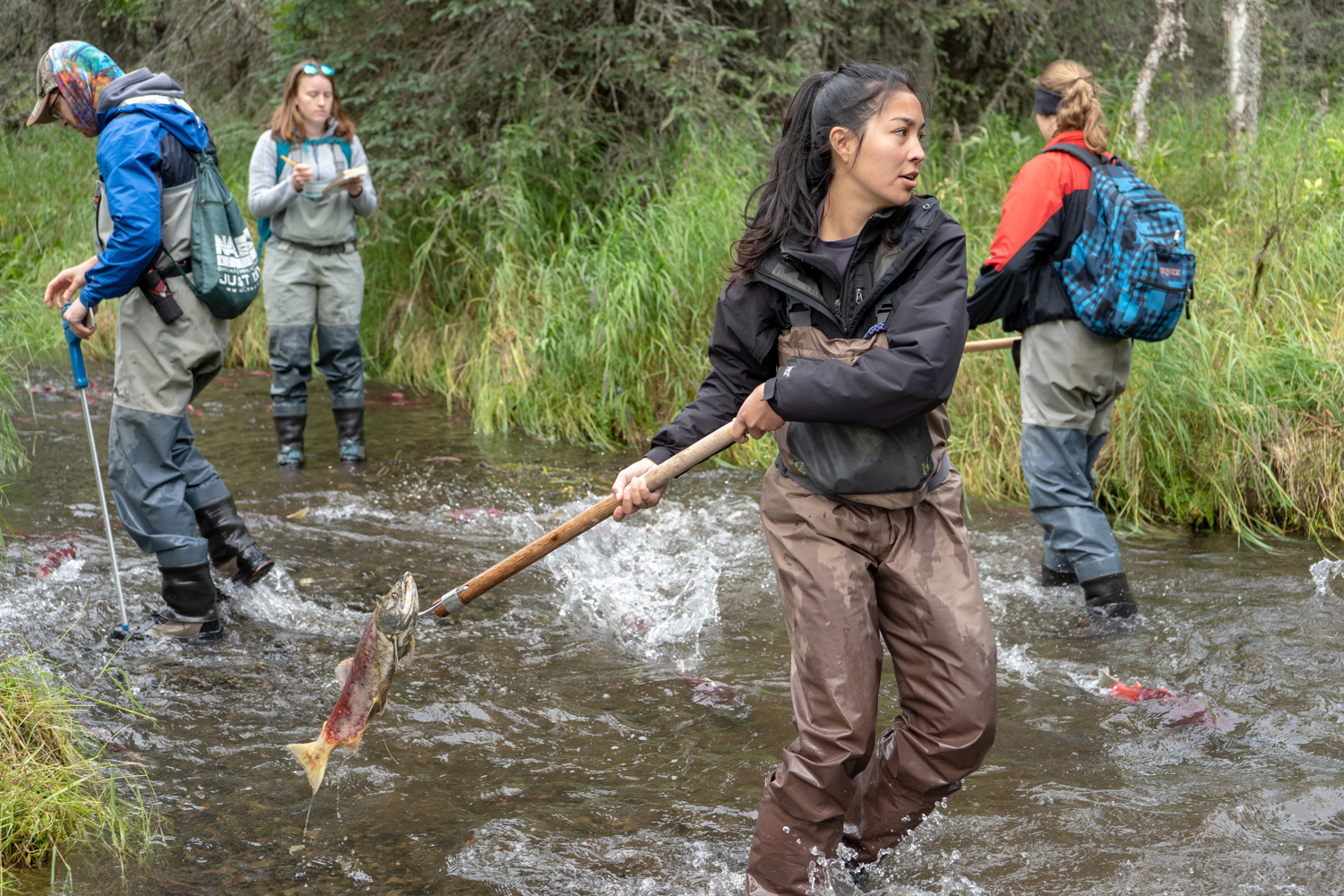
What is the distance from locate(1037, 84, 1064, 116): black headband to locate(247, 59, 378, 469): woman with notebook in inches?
155

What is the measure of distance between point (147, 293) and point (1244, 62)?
23.6ft

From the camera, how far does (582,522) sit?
293 cm

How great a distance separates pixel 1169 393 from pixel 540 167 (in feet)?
16.8

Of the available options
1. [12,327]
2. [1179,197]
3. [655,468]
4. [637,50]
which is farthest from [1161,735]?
[12,327]

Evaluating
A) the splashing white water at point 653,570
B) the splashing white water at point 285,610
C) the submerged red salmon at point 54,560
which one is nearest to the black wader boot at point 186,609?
the splashing white water at point 285,610

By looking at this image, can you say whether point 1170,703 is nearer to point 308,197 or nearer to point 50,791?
point 50,791

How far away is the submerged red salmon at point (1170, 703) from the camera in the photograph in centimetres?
390

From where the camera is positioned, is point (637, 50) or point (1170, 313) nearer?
point (1170, 313)

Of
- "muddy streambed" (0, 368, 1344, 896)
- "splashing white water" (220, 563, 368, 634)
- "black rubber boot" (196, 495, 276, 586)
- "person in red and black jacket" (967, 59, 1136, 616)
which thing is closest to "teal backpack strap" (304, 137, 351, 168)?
"muddy streambed" (0, 368, 1344, 896)

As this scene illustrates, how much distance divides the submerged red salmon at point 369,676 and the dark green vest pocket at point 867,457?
1.27m

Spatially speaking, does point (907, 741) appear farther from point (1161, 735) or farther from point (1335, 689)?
point (1335, 689)

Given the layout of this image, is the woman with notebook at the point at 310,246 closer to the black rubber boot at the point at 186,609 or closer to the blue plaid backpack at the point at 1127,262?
the black rubber boot at the point at 186,609

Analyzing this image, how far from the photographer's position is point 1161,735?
383 centimetres

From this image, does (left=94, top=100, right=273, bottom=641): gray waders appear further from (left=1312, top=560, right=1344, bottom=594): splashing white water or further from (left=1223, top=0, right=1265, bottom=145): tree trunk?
(left=1223, top=0, right=1265, bottom=145): tree trunk
